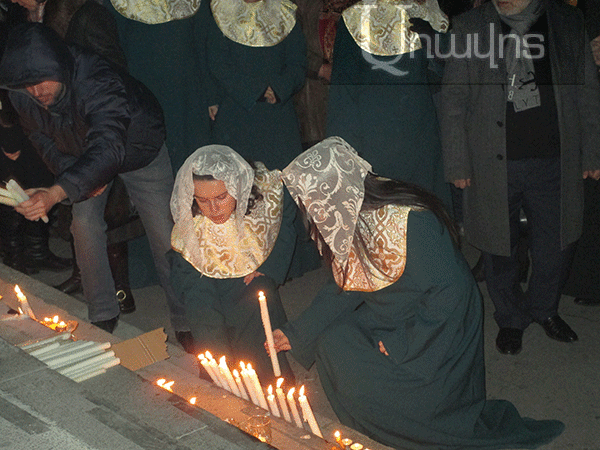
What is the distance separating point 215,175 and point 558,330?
205 centimetres

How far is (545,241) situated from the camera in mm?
3867

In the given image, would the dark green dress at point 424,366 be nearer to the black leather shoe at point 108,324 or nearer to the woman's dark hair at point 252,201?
the woman's dark hair at point 252,201

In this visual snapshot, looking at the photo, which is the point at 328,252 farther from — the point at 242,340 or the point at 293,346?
the point at 242,340

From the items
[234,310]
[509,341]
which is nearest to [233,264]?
[234,310]

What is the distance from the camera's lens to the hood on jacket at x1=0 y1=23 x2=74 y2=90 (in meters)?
3.29

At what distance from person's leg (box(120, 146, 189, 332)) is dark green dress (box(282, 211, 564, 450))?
1216 millimetres

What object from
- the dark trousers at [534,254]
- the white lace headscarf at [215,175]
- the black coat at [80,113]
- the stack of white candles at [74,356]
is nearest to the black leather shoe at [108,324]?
the black coat at [80,113]

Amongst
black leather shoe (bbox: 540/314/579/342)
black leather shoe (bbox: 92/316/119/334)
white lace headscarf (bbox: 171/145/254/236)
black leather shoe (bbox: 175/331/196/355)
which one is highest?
white lace headscarf (bbox: 171/145/254/236)

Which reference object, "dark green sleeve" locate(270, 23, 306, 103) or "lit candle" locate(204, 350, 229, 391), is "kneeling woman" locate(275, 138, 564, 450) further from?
"dark green sleeve" locate(270, 23, 306, 103)

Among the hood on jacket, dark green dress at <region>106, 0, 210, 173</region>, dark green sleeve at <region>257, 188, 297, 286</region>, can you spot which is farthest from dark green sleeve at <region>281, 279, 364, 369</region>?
dark green dress at <region>106, 0, 210, 173</region>

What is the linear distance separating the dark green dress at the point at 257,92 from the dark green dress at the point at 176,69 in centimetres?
10

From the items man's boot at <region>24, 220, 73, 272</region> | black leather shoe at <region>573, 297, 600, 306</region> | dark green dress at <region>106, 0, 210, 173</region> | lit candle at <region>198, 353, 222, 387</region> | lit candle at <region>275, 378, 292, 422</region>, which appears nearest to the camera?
lit candle at <region>275, 378, 292, 422</region>

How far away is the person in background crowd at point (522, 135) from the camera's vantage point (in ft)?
11.9

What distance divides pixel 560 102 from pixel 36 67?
2.49 m
